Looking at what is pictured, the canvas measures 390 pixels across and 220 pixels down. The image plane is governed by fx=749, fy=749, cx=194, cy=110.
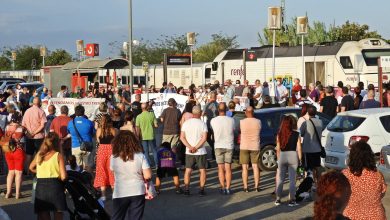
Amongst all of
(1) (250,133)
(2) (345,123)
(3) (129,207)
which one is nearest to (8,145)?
(1) (250,133)

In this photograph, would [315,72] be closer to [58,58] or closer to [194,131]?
[194,131]

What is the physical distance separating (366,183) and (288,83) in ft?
102

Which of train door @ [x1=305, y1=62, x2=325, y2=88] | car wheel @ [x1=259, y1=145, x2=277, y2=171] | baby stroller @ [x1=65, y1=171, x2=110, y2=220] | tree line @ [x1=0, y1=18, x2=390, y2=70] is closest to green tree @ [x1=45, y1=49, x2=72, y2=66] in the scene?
tree line @ [x1=0, y1=18, x2=390, y2=70]

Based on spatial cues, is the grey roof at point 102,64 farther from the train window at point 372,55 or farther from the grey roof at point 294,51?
the train window at point 372,55

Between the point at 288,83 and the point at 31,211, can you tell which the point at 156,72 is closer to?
the point at 288,83

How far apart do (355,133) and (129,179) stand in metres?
7.28

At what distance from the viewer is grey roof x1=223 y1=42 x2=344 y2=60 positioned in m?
36.8

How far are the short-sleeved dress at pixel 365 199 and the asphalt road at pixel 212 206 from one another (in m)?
A: 4.76

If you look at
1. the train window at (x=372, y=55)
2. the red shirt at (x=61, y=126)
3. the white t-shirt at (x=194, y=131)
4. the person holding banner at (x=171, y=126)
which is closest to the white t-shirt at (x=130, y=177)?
the white t-shirt at (x=194, y=131)

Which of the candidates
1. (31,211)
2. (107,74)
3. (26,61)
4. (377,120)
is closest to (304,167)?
(377,120)

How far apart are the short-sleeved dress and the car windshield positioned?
311 inches

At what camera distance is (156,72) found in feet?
165

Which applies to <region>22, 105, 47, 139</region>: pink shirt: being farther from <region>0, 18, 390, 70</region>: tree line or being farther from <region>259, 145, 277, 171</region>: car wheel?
<region>0, 18, 390, 70</region>: tree line

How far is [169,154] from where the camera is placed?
14094mm
